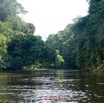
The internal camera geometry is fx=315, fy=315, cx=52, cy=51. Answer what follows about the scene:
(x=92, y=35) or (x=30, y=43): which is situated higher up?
(x=30, y=43)

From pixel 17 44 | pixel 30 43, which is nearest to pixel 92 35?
pixel 17 44

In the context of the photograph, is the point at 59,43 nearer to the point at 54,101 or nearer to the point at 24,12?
the point at 24,12

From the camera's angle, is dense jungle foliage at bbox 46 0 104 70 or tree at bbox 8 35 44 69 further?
tree at bbox 8 35 44 69

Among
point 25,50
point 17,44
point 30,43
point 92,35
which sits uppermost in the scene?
point 30,43

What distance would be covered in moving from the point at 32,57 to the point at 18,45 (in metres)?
6.50

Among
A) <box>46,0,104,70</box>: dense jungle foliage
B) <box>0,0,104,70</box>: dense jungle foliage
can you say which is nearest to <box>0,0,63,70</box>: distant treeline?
<box>0,0,104,70</box>: dense jungle foliage

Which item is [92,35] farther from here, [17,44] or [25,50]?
[25,50]

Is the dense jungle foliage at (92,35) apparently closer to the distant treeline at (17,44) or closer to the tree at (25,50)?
the distant treeline at (17,44)

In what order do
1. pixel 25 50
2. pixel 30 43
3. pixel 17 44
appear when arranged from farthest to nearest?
pixel 30 43
pixel 25 50
pixel 17 44

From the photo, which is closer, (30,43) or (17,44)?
(17,44)

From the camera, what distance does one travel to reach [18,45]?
356 ft

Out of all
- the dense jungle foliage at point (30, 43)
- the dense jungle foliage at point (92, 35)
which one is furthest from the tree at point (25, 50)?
the dense jungle foliage at point (92, 35)

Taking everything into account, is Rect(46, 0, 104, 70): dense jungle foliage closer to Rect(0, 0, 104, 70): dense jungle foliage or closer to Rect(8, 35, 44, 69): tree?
Rect(0, 0, 104, 70): dense jungle foliage

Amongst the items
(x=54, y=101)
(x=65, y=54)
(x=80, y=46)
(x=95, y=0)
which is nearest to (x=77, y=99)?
(x=54, y=101)
